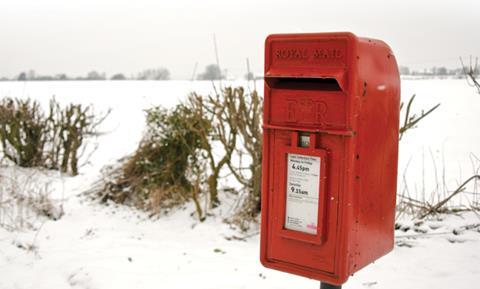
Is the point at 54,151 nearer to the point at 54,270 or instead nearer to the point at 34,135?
the point at 34,135

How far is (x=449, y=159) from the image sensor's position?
9211 mm

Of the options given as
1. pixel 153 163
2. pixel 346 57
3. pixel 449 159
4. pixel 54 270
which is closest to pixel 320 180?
pixel 346 57

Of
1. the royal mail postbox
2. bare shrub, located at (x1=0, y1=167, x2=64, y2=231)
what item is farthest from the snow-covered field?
the royal mail postbox

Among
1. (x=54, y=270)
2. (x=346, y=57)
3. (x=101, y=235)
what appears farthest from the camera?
(x=101, y=235)

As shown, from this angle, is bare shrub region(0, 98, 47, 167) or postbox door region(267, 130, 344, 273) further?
bare shrub region(0, 98, 47, 167)

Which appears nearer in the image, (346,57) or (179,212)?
(346,57)

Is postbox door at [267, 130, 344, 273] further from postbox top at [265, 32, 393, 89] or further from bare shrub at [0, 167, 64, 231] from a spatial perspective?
bare shrub at [0, 167, 64, 231]

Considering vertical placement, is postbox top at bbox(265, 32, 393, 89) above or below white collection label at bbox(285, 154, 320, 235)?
above

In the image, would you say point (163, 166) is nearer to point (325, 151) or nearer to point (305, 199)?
point (305, 199)

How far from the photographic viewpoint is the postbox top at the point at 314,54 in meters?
2.44

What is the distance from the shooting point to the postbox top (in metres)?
2.44

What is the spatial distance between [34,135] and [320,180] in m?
6.75

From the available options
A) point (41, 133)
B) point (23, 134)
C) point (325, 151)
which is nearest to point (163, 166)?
point (41, 133)

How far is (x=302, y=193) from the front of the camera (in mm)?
2654
